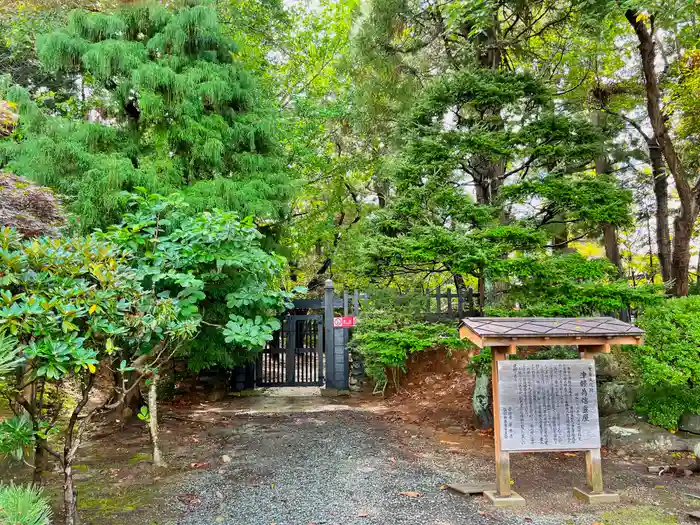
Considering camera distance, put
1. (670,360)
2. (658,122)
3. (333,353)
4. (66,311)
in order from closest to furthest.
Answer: (66,311), (670,360), (658,122), (333,353)

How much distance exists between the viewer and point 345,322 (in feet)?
27.2

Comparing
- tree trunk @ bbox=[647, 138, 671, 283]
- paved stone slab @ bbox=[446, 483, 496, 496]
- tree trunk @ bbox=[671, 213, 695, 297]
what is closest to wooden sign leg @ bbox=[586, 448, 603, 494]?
paved stone slab @ bbox=[446, 483, 496, 496]

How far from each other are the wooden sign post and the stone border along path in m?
0.46

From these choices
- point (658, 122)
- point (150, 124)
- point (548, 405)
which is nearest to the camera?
point (548, 405)

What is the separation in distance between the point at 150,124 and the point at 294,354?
4962 mm

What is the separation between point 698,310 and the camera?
448 centimetres

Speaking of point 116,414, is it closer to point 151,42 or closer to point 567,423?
point 151,42

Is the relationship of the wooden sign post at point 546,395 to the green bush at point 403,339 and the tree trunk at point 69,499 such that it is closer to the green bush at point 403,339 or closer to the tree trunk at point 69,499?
the green bush at point 403,339

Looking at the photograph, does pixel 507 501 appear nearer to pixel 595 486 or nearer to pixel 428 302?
pixel 595 486

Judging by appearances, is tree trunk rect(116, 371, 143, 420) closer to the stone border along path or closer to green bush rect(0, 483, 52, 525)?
the stone border along path

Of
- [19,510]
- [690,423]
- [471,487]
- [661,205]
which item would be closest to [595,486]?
[471,487]

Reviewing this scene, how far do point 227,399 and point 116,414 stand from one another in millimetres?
2227

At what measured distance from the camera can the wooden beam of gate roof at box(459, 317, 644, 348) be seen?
11.5ft

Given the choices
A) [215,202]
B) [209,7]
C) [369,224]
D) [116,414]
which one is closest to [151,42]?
[209,7]
